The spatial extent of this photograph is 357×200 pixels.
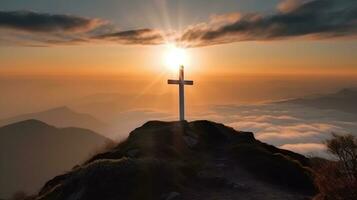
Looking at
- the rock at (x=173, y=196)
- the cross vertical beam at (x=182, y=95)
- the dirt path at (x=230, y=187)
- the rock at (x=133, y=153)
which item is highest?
the cross vertical beam at (x=182, y=95)

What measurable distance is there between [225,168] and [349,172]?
624 inches

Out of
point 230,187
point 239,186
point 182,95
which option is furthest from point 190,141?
point 239,186

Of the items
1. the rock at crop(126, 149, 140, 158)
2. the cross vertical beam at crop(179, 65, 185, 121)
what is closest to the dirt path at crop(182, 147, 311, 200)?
the rock at crop(126, 149, 140, 158)

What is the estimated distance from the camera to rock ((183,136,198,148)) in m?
48.1

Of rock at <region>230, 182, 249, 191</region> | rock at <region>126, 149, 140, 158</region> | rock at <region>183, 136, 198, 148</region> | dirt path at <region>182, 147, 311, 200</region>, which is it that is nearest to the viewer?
dirt path at <region>182, 147, 311, 200</region>

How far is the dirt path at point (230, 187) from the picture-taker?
31.7m

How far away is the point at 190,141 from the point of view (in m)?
48.9

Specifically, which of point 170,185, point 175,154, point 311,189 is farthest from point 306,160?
point 170,185

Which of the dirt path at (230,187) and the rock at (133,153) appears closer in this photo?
the dirt path at (230,187)

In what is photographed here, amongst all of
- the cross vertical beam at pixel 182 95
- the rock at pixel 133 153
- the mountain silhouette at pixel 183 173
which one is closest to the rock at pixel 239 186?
the mountain silhouette at pixel 183 173

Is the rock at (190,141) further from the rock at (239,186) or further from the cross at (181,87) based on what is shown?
the rock at (239,186)

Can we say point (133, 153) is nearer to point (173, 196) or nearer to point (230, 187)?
point (230, 187)

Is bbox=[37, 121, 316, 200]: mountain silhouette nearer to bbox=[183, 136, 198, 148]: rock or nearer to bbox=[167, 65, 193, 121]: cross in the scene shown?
bbox=[183, 136, 198, 148]: rock

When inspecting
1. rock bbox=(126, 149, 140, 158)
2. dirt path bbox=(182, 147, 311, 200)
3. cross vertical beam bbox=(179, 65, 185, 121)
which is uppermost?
cross vertical beam bbox=(179, 65, 185, 121)
